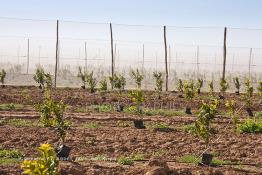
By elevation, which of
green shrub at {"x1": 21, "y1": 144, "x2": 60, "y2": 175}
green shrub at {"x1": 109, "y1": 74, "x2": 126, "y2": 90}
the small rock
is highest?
green shrub at {"x1": 109, "y1": 74, "x2": 126, "y2": 90}

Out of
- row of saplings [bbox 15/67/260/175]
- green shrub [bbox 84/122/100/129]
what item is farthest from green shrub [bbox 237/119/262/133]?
green shrub [bbox 84/122/100/129]

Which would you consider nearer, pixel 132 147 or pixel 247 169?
pixel 247 169

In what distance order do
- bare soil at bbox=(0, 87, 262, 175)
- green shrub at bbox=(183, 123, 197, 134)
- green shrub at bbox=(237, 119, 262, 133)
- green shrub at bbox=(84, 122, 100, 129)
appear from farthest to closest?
green shrub at bbox=(84, 122, 100, 129) → green shrub at bbox=(237, 119, 262, 133) → green shrub at bbox=(183, 123, 197, 134) → bare soil at bbox=(0, 87, 262, 175)

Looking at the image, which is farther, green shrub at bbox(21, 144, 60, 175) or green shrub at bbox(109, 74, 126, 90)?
green shrub at bbox(109, 74, 126, 90)

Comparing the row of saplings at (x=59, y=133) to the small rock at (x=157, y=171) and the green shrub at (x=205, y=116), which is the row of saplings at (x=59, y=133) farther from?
the small rock at (x=157, y=171)

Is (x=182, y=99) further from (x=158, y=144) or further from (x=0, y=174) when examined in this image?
(x=0, y=174)

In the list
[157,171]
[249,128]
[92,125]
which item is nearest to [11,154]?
[157,171]

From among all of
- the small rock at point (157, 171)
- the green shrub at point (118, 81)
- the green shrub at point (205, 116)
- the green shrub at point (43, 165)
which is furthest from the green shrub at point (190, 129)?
the green shrub at point (118, 81)

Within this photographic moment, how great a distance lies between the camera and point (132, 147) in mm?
12562

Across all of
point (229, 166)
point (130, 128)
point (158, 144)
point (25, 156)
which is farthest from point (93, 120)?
point (229, 166)

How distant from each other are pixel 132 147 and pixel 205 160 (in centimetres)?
231

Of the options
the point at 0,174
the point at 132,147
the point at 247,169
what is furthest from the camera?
the point at 132,147

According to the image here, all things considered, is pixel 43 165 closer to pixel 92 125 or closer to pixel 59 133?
pixel 59 133

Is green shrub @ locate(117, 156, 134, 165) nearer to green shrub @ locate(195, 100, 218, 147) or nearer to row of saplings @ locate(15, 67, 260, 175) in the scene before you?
row of saplings @ locate(15, 67, 260, 175)
